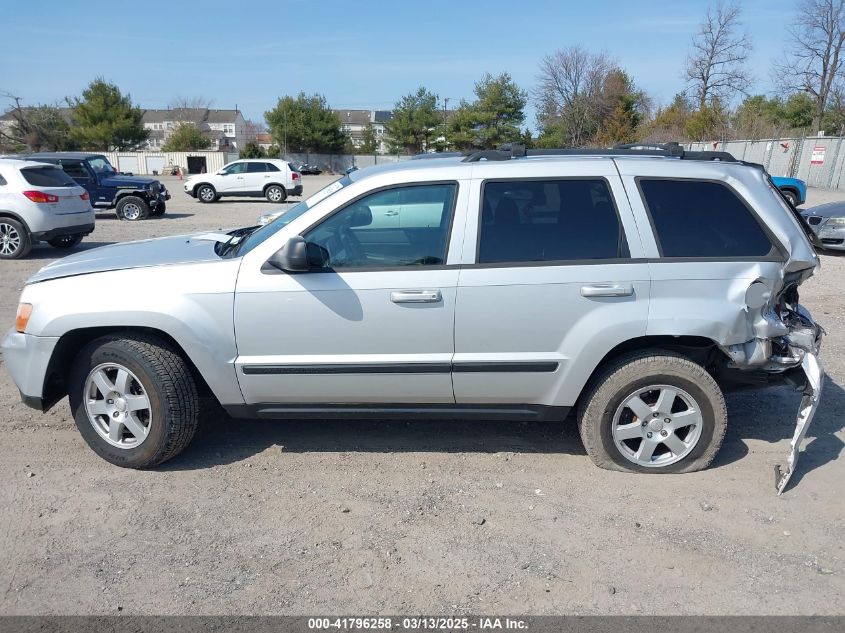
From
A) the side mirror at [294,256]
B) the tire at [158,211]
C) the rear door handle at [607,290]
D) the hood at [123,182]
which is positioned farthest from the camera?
the tire at [158,211]

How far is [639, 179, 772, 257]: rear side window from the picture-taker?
389 centimetres

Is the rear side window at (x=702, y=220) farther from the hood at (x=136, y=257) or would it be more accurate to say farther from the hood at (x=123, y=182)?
the hood at (x=123, y=182)

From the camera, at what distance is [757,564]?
3.21m

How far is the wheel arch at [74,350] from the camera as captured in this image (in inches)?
158

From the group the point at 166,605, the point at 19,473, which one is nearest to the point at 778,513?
the point at 166,605

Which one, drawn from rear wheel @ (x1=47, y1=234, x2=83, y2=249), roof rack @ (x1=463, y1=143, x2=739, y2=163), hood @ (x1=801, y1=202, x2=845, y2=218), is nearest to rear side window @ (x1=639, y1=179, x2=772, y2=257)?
roof rack @ (x1=463, y1=143, x2=739, y2=163)

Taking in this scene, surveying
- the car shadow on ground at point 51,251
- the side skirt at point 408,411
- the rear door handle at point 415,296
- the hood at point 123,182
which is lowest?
the car shadow on ground at point 51,251

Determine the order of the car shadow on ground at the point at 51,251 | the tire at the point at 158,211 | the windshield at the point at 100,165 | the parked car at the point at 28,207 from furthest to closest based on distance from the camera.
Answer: the tire at the point at 158,211, the windshield at the point at 100,165, the car shadow on ground at the point at 51,251, the parked car at the point at 28,207

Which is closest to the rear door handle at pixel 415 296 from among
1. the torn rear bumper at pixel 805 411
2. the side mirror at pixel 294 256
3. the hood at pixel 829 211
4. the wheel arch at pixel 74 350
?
the side mirror at pixel 294 256

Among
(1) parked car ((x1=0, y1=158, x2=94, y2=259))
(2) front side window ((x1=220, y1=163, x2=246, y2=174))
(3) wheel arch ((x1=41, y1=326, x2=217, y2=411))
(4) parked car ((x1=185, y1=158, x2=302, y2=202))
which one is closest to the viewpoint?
(3) wheel arch ((x1=41, y1=326, x2=217, y2=411))

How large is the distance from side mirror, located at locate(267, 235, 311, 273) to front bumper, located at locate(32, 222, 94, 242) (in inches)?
382

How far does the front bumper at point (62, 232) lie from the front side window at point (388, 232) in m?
9.68

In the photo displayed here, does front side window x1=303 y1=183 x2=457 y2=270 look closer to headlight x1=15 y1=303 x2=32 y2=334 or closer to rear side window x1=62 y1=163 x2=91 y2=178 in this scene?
headlight x1=15 y1=303 x2=32 y2=334

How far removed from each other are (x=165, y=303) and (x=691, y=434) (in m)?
3.16
